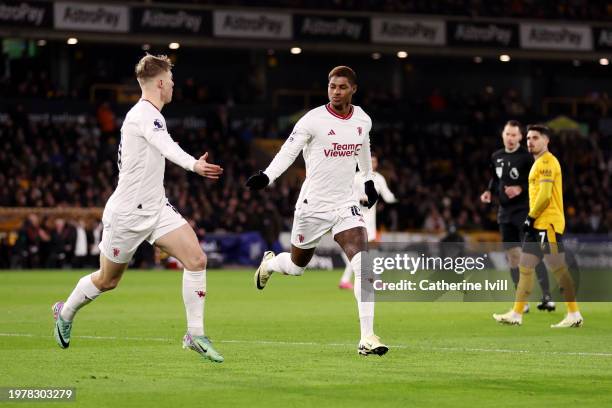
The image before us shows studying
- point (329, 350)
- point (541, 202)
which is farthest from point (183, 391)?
point (541, 202)

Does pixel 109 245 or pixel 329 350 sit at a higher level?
pixel 109 245

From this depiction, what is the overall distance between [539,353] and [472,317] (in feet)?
15.7

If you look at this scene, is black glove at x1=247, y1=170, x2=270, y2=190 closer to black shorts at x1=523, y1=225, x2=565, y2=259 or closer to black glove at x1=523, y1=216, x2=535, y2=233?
black glove at x1=523, y1=216, x2=535, y2=233

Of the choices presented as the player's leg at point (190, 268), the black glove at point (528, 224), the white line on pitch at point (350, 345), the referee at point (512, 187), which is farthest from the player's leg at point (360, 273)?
the referee at point (512, 187)

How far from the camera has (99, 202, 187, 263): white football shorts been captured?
10.4 metres

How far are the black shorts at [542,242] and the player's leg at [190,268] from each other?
6040 millimetres

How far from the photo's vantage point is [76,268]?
31.9 m

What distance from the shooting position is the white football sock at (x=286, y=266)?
12.2 m

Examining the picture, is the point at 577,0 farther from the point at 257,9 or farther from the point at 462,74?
the point at 257,9

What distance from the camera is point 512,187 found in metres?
16.6

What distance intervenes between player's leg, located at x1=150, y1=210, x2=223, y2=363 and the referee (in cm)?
689

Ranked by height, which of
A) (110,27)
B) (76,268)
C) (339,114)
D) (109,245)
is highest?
(110,27)

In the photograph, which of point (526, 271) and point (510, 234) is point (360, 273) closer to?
point (526, 271)

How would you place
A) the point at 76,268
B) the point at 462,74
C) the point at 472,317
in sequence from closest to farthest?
the point at 472,317
the point at 76,268
the point at 462,74
